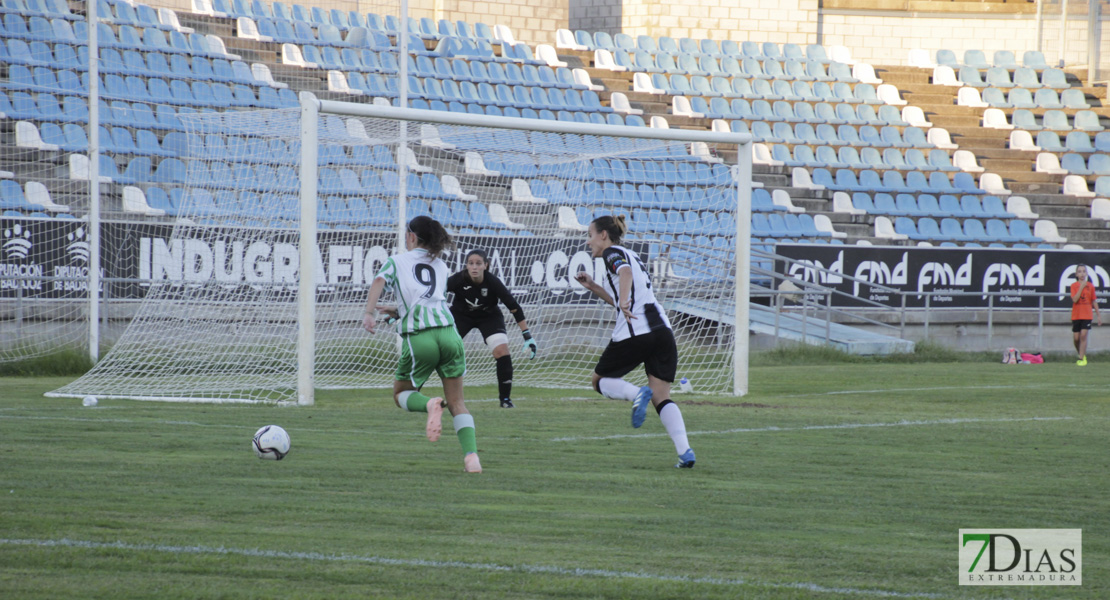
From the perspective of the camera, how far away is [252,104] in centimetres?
1944

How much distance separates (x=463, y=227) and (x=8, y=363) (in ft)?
23.4

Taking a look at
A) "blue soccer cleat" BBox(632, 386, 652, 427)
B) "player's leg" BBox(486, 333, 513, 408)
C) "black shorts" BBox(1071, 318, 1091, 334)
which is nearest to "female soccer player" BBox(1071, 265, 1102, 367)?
"black shorts" BBox(1071, 318, 1091, 334)

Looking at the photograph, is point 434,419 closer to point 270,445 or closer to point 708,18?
point 270,445

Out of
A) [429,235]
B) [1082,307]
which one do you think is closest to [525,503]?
[429,235]

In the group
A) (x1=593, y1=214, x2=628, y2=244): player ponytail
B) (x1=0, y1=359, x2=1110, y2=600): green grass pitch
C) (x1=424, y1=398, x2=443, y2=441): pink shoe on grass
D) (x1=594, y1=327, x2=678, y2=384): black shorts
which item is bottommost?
(x1=0, y1=359, x2=1110, y2=600): green grass pitch

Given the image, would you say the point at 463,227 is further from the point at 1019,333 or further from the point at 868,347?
the point at 1019,333

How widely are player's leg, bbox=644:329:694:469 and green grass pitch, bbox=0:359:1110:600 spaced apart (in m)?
0.27

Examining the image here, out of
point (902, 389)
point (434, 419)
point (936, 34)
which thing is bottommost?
point (902, 389)

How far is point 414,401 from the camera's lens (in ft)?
23.9

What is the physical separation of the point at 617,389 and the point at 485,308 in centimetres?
424

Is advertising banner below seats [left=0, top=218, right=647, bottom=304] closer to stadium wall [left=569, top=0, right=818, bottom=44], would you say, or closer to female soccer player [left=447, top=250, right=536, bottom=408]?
female soccer player [left=447, top=250, right=536, bottom=408]

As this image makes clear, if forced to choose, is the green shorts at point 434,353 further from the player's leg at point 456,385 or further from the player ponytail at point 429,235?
the player ponytail at point 429,235

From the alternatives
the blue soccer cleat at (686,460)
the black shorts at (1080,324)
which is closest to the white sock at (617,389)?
the blue soccer cleat at (686,460)

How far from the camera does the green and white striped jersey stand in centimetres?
707
